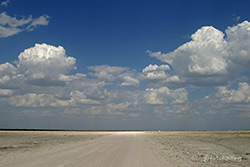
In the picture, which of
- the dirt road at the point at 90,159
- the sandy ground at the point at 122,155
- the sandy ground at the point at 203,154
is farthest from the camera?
the sandy ground at the point at 203,154

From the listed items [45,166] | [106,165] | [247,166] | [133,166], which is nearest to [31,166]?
[45,166]

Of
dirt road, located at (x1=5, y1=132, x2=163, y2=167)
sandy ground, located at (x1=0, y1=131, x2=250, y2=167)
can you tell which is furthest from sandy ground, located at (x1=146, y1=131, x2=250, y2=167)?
dirt road, located at (x1=5, y1=132, x2=163, y2=167)

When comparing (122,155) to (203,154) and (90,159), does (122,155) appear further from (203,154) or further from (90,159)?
(203,154)

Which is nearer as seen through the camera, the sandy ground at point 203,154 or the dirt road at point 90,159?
the dirt road at point 90,159

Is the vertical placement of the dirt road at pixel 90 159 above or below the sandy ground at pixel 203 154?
above

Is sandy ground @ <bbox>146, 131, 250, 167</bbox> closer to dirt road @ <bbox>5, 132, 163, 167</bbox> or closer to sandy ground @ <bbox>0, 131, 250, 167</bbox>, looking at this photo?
sandy ground @ <bbox>0, 131, 250, 167</bbox>

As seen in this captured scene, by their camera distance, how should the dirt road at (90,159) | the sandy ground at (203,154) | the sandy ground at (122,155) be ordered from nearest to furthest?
the dirt road at (90,159) → the sandy ground at (122,155) → the sandy ground at (203,154)

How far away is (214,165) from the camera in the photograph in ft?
57.5

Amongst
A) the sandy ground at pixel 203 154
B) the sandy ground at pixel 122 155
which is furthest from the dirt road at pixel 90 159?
the sandy ground at pixel 203 154

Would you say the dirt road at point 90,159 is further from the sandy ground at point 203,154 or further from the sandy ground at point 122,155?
the sandy ground at point 203,154

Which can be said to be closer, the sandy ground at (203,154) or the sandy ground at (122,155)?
the sandy ground at (122,155)

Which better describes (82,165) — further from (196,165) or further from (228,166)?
Answer: (228,166)

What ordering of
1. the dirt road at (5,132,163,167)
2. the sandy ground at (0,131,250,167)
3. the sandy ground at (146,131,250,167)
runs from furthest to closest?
1. the sandy ground at (146,131,250,167)
2. the sandy ground at (0,131,250,167)
3. the dirt road at (5,132,163,167)

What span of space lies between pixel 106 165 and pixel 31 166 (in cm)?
454
